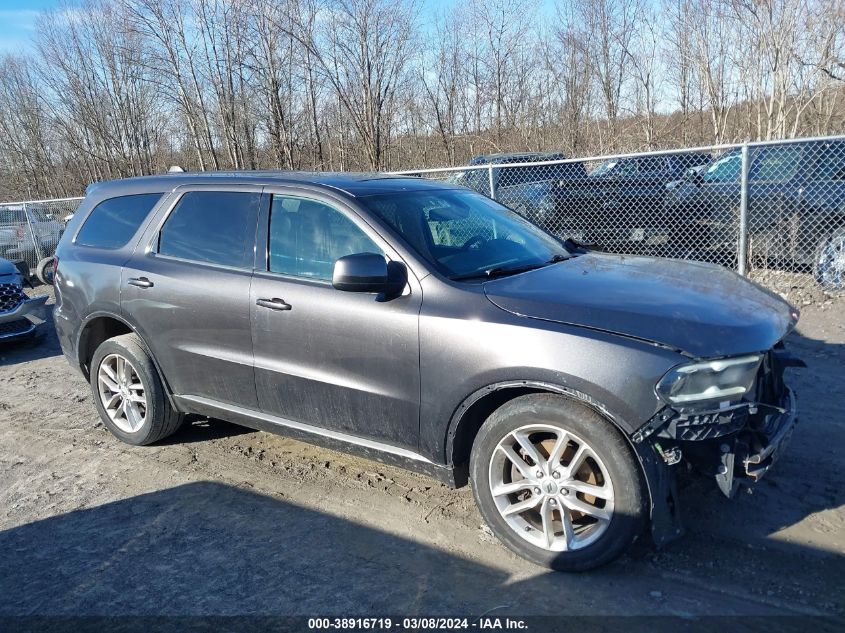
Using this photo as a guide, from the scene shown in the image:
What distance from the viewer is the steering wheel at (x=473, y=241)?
3.74 meters

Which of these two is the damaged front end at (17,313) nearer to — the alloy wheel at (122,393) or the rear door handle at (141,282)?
the alloy wheel at (122,393)

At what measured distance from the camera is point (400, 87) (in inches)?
686

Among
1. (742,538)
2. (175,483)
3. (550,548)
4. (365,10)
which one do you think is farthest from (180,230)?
(365,10)

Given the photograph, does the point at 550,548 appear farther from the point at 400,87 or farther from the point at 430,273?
the point at 400,87

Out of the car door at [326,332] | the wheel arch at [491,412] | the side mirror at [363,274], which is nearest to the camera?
the wheel arch at [491,412]

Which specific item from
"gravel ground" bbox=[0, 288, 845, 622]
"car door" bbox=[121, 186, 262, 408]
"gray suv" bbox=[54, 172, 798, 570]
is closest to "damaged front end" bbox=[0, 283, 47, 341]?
"gravel ground" bbox=[0, 288, 845, 622]

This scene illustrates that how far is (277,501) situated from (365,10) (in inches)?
569

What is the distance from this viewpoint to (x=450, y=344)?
313 cm

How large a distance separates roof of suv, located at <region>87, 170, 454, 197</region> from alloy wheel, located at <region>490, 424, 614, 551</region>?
1699mm

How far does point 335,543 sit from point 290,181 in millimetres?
2102

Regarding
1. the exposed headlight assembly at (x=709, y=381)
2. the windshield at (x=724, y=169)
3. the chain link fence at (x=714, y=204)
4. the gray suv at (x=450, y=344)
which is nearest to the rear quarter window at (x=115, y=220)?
the gray suv at (x=450, y=344)

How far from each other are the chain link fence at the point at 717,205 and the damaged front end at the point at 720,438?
497 centimetres

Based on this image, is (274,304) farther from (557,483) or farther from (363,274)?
(557,483)

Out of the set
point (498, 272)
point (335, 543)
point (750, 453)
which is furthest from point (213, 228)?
point (750, 453)
